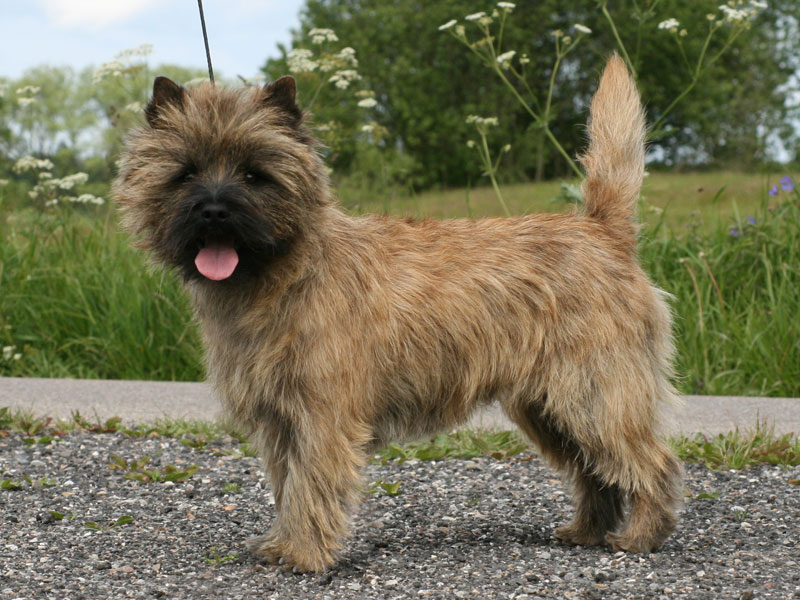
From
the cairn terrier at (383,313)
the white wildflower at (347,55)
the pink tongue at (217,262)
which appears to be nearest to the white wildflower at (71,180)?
the white wildflower at (347,55)

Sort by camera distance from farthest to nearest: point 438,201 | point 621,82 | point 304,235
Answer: point 438,201 < point 621,82 < point 304,235

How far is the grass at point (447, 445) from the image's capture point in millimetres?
5105

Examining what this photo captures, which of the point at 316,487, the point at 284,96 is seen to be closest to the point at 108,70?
the point at 284,96

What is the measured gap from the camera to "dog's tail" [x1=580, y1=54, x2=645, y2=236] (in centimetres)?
416

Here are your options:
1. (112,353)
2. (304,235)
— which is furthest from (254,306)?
(112,353)

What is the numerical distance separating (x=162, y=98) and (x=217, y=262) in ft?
2.16

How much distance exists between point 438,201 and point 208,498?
19.8 metres

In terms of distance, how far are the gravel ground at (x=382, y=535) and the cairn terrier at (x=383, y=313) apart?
22 centimetres

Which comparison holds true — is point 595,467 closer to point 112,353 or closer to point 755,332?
point 755,332

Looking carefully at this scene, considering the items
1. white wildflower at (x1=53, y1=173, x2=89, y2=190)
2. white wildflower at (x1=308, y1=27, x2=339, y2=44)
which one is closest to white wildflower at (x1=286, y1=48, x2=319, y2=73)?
white wildflower at (x1=308, y1=27, x2=339, y2=44)

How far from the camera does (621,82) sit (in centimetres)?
422

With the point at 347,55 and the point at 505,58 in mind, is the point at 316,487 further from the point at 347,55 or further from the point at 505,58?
the point at 347,55

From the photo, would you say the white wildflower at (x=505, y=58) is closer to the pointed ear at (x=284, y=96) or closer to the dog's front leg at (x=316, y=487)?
the pointed ear at (x=284, y=96)

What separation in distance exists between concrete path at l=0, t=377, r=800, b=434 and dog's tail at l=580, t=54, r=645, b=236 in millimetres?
1822
